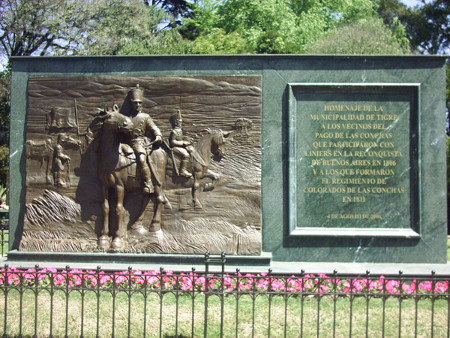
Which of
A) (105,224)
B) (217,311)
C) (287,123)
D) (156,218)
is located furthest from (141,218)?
(287,123)

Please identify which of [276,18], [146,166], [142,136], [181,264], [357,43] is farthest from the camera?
[276,18]

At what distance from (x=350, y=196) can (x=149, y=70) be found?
476 centimetres

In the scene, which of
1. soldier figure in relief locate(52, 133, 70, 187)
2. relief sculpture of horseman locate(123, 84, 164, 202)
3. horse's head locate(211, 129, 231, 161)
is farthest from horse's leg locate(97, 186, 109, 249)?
horse's head locate(211, 129, 231, 161)

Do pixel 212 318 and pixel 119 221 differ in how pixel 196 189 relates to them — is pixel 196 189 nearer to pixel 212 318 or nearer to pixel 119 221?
pixel 119 221

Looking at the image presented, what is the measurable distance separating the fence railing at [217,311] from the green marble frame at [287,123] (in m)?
1.94

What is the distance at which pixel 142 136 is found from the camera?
10.7 meters

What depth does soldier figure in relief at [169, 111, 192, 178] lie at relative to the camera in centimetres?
1075

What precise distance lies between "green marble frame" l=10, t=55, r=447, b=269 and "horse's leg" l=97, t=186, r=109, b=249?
1863 millimetres

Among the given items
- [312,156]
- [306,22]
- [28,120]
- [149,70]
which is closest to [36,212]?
[28,120]

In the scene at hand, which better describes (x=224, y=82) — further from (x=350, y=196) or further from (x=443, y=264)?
(x=443, y=264)

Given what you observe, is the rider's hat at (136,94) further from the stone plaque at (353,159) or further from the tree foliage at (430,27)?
the tree foliage at (430,27)

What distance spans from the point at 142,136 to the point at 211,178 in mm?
1578

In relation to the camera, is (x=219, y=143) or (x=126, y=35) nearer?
(x=219, y=143)

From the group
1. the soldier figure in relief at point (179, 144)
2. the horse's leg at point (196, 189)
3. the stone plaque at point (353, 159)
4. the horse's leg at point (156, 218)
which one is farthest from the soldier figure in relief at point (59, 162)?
the stone plaque at point (353, 159)
